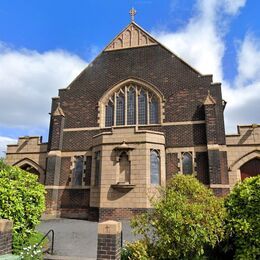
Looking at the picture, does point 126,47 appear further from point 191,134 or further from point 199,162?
point 199,162

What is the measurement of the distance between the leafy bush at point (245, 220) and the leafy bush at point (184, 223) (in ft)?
0.98

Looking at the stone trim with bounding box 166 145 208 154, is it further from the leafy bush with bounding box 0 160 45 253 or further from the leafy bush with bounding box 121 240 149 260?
the leafy bush with bounding box 121 240 149 260

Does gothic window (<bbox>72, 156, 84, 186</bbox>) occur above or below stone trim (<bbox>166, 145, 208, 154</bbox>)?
below

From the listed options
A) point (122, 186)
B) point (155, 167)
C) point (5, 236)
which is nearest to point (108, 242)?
point (5, 236)

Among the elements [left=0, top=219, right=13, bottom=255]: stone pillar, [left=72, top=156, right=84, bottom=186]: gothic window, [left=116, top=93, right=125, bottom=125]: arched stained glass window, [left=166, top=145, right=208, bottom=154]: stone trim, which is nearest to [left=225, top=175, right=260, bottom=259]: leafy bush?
[left=0, top=219, right=13, bottom=255]: stone pillar

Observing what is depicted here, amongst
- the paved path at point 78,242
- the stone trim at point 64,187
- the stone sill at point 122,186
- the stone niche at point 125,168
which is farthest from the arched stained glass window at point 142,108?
the paved path at point 78,242

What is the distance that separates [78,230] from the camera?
40.8 ft

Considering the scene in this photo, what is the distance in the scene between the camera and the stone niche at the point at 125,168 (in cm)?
1495

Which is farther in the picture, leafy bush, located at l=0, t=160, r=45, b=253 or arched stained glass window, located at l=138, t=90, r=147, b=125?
arched stained glass window, located at l=138, t=90, r=147, b=125

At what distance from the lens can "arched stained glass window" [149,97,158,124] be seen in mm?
18594

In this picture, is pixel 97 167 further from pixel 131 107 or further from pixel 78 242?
pixel 78 242

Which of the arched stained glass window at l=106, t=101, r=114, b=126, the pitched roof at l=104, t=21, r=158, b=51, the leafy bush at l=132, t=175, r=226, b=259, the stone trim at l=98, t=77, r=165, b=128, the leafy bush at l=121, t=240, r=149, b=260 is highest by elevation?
the pitched roof at l=104, t=21, r=158, b=51

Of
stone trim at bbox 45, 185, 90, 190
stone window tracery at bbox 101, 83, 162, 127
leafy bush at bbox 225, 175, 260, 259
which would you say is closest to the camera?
leafy bush at bbox 225, 175, 260, 259

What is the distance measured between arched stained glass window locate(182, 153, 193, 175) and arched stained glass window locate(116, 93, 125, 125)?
5021mm
